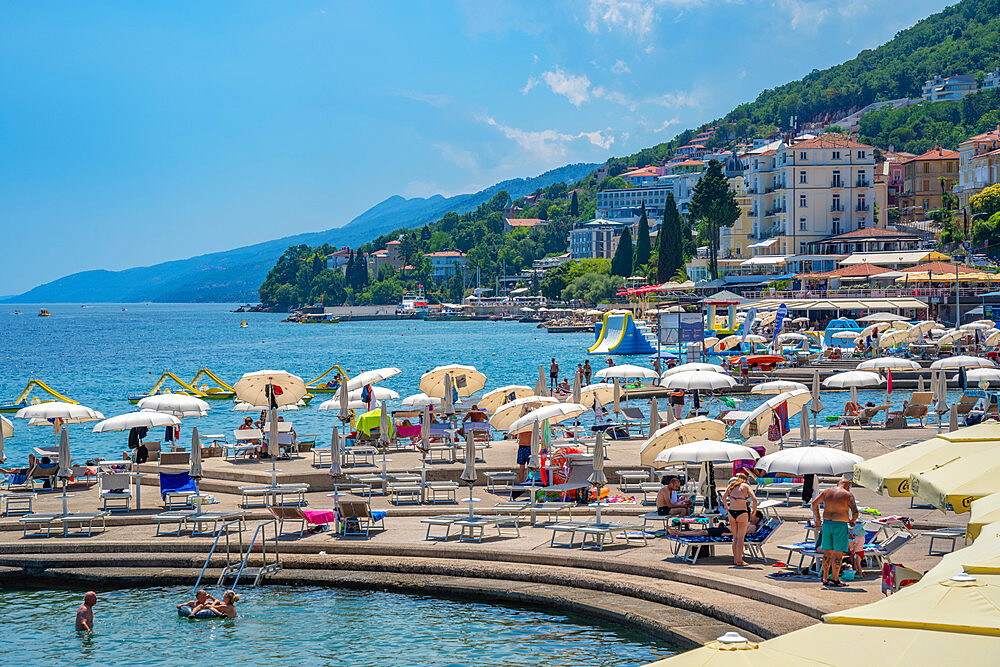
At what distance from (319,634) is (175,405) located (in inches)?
450

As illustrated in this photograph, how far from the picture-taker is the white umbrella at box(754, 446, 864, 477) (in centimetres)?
1318

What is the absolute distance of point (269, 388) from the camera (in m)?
24.4

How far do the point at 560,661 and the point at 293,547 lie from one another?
16.5 ft

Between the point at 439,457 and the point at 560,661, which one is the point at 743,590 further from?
the point at 439,457

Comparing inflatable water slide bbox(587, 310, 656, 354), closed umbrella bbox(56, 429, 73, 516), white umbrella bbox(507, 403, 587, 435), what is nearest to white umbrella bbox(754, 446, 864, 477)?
white umbrella bbox(507, 403, 587, 435)

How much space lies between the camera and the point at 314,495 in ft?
61.4

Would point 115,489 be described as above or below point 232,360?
above

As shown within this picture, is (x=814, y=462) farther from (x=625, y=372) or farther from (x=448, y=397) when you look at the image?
(x=625, y=372)

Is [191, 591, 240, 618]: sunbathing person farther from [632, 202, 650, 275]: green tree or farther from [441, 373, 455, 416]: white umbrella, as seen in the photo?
[632, 202, 650, 275]: green tree

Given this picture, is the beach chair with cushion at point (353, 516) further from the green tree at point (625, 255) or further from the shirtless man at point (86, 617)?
the green tree at point (625, 255)

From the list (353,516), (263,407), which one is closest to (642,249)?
(263,407)

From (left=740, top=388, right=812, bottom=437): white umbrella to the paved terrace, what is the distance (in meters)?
4.02

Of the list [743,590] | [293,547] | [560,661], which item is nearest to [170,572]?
[293,547]

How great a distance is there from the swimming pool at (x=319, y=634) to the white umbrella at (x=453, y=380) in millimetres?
14219
